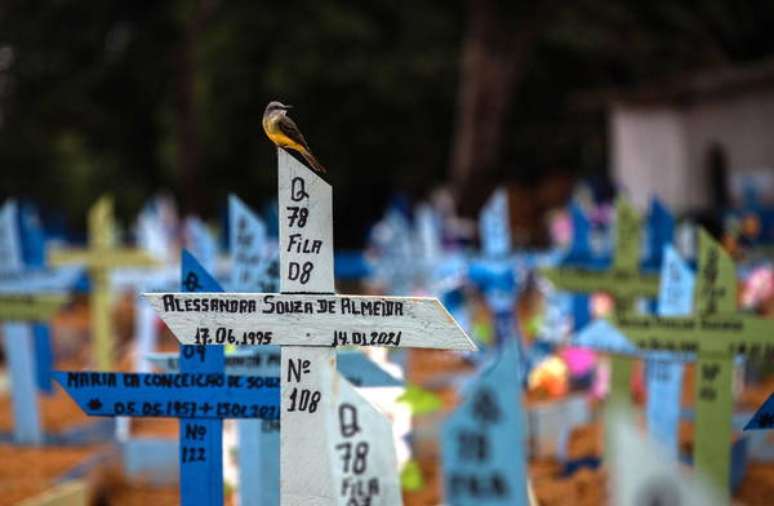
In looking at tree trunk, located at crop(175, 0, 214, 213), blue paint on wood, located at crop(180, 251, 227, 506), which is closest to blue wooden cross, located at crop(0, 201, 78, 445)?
blue paint on wood, located at crop(180, 251, 227, 506)

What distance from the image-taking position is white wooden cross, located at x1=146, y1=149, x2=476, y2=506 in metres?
4.09

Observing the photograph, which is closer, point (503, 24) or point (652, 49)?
point (503, 24)

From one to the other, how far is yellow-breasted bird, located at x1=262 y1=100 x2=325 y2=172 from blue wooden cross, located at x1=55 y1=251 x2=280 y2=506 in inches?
A: 25.7

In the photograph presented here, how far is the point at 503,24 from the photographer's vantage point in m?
17.5

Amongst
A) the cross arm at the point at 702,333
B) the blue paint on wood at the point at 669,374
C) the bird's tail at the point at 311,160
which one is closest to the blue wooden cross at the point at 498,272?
the blue paint on wood at the point at 669,374

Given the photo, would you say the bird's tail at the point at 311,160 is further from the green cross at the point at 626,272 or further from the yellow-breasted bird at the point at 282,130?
the green cross at the point at 626,272

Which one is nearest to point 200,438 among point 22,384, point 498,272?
point 22,384

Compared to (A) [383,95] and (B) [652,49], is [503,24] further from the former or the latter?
(A) [383,95]

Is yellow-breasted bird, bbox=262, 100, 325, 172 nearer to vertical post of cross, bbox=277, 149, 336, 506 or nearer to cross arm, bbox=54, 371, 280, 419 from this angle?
vertical post of cross, bbox=277, 149, 336, 506

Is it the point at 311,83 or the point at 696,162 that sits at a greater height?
the point at 311,83

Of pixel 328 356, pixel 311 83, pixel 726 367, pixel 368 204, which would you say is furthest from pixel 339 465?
pixel 368 204

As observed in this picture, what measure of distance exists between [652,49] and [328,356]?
17285 millimetres

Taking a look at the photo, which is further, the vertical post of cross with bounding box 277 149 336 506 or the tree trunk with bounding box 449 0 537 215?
the tree trunk with bounding box 449 0 537 215

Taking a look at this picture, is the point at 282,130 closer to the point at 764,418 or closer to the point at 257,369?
the point at 257,369
